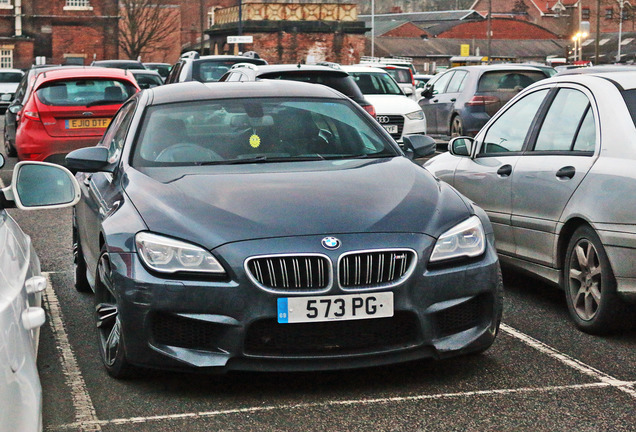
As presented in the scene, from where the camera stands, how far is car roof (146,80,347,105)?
678cm

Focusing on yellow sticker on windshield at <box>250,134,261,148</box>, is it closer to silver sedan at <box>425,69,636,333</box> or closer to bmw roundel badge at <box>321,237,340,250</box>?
bmw roundel badge at <box>321,237,340,250</box>

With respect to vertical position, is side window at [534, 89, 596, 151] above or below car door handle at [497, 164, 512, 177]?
above

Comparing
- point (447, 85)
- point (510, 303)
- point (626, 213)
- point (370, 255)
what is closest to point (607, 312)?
point (626, 213)

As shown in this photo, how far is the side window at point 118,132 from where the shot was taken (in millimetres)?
6641

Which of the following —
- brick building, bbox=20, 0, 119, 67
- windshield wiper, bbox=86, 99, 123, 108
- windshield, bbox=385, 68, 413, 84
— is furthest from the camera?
brick building, bbox=20, 0, 119, 67

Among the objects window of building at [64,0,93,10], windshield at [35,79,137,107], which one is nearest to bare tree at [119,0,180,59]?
window of building at [64,0,93,10]

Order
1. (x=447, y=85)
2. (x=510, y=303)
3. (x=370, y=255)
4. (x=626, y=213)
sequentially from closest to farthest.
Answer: (x=370, y=255) < (x=626, y=213) < (x=510, y=303) < (x=447, y=85)

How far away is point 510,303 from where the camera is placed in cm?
736

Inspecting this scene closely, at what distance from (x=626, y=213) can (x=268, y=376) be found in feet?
6.89

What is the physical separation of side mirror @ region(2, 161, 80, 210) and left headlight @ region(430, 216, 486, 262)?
1714 millimetres

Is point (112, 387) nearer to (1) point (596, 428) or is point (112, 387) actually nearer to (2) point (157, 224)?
(2) point (157, 224)

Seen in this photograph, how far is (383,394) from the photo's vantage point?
201 inches

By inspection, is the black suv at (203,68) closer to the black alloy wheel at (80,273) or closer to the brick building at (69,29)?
the black alloy wheel at (80,273)

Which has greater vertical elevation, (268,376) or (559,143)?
(559,143)
